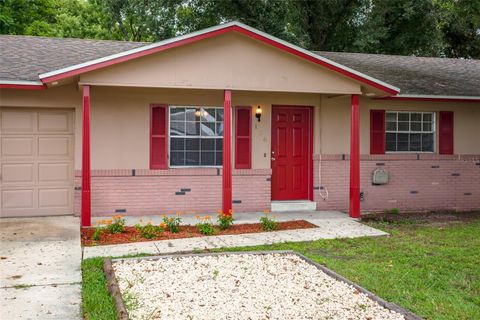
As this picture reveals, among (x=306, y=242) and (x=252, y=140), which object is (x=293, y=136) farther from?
(x=306, y=242)

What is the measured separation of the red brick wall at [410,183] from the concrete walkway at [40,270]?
579 cm

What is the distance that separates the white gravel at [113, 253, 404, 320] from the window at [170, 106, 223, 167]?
421 cm

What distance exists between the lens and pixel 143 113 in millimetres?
10609

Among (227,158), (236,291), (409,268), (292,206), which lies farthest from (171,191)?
(409,268)

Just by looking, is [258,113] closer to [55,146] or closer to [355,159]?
[355,159]

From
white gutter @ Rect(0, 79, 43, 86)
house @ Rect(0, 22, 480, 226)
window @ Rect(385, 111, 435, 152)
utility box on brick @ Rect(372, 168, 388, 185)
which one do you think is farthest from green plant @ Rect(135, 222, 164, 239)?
window @ Rect(385, 111, 435, 152)

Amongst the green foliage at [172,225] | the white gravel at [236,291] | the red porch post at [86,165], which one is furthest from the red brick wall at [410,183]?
the red porch post at [86,165]

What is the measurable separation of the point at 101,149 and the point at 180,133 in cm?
168

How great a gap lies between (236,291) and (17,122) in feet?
22.3

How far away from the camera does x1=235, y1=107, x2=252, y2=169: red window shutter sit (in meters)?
11.2

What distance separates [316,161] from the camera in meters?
11.7

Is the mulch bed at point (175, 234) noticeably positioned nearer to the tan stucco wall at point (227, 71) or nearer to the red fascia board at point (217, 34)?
the tan stucco wall at point (227, 71)

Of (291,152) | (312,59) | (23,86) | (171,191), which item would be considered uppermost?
(312,59)

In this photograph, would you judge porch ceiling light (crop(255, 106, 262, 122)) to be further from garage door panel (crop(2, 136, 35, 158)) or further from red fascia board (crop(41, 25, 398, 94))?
garage door panel (crop(2, 136, 35, 158))
